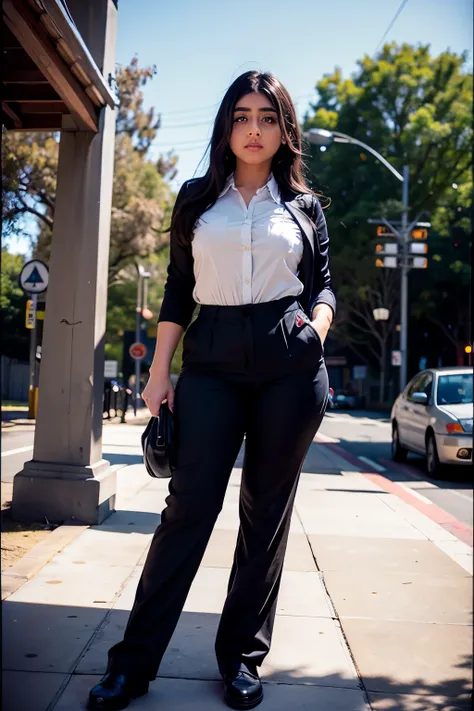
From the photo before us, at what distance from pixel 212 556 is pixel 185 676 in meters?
1.85

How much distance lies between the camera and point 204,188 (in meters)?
2.56

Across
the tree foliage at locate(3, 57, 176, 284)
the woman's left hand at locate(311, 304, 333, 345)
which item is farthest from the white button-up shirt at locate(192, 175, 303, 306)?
the tree foliage at locate(3, 57, 176, 284)

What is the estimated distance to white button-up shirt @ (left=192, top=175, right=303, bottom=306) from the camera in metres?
2.45

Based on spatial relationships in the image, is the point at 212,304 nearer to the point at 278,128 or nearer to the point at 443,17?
the point at 278,128

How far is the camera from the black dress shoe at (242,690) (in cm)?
242

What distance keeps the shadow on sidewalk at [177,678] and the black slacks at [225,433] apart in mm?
167

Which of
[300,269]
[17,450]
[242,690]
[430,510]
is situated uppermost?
[300,269]

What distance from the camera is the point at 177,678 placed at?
8.65ft

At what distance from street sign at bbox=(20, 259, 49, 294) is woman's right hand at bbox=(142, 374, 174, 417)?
3142 millimetres

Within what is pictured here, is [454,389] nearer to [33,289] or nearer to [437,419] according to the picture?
[437,419]

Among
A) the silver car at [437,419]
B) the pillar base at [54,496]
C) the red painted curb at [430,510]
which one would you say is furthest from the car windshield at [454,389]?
the pillar base at [54,496]

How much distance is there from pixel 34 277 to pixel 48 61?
183 cm

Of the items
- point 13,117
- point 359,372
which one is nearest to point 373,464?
point 13,117

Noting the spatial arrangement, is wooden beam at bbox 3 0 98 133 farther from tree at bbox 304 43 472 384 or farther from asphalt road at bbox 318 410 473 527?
tree at bbox 304 43 472 384
